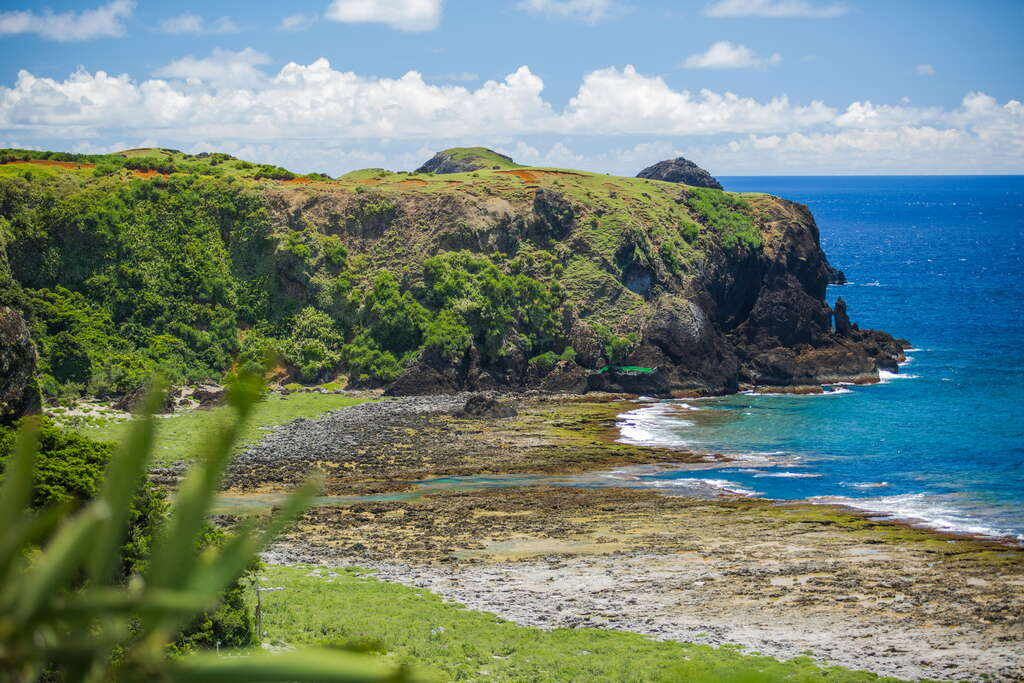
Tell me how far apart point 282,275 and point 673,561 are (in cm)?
5030

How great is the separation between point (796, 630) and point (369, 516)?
60.2 feet

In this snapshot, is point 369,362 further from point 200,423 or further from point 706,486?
point 706,486

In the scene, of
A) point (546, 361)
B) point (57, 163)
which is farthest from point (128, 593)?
point (57, 163)

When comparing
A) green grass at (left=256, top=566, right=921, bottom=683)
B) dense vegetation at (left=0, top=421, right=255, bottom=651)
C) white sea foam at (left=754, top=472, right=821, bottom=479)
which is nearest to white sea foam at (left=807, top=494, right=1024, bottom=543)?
white sea foam at (left=754, top=472, right=821, bottom=479)

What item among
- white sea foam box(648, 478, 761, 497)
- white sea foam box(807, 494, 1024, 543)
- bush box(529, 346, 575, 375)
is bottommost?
white sea foam box(648, 478, 761, 497)

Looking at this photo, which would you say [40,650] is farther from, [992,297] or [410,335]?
[992,297]

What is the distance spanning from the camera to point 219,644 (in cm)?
1894

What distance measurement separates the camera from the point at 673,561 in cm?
3366

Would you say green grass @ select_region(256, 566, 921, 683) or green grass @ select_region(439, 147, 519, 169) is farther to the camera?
green grass @ select_region(439, 147, 519, 169)

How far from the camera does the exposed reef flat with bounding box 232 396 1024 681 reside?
26875 mm

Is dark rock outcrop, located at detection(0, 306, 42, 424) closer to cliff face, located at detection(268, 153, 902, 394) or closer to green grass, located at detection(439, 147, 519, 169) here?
cliff face, located at detection(268, 153, 902, 394)

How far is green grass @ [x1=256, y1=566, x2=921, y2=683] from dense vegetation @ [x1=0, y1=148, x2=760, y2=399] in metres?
36.6

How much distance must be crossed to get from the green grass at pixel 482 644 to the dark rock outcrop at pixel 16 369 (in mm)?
12777

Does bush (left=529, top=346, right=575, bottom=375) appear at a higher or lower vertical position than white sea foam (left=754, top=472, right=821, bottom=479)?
higher
